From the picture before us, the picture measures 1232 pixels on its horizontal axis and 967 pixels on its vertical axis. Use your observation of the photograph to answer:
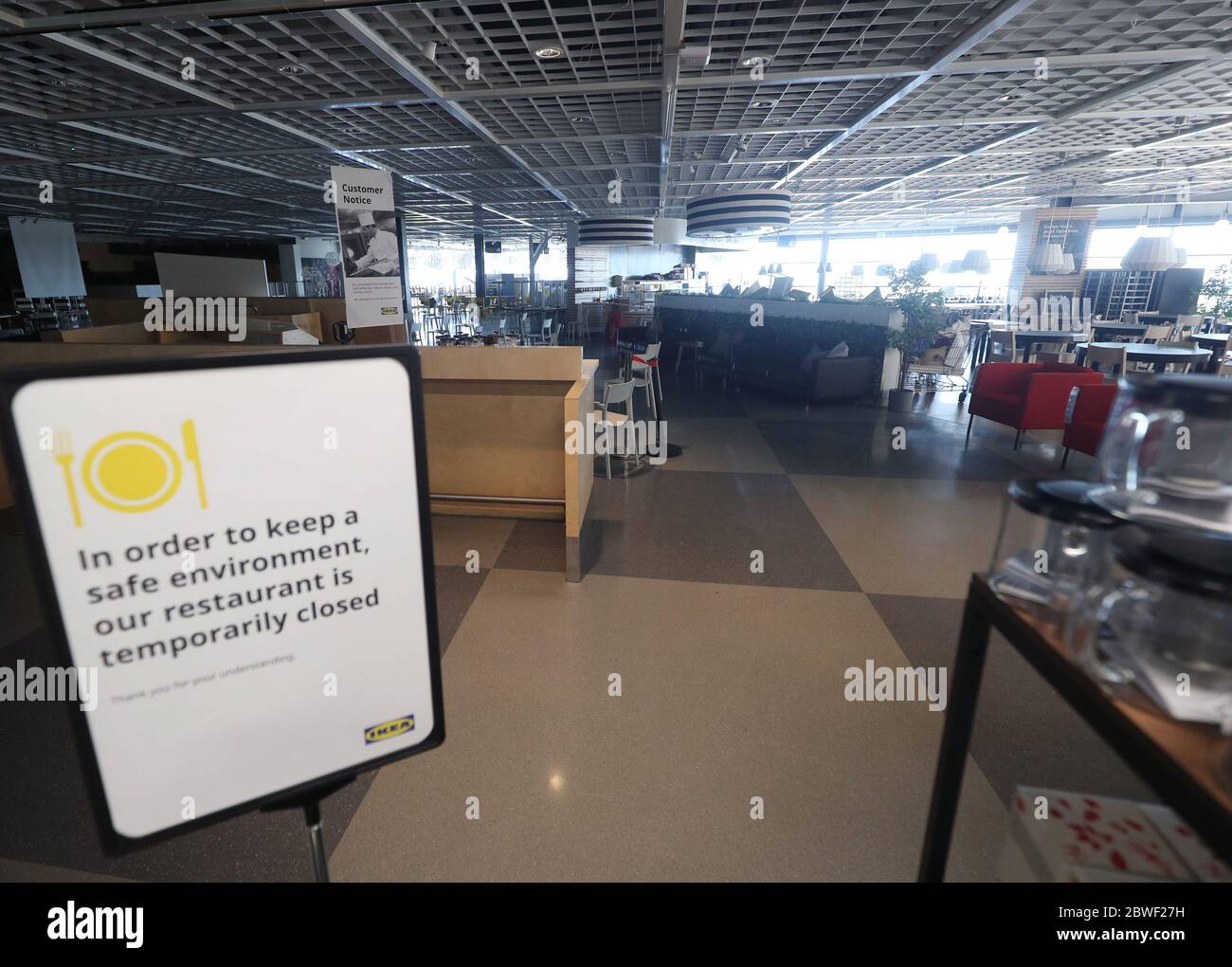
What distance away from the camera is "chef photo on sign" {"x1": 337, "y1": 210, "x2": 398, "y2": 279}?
4648 millimetres

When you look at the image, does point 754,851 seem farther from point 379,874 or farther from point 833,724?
point 379,874

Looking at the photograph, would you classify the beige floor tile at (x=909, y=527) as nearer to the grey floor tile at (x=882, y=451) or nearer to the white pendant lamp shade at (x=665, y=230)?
the grey floor tile at (x=882, y=451)

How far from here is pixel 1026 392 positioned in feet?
17.9

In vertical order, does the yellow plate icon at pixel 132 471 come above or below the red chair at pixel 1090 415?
above

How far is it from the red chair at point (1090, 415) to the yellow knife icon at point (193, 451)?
228 inches

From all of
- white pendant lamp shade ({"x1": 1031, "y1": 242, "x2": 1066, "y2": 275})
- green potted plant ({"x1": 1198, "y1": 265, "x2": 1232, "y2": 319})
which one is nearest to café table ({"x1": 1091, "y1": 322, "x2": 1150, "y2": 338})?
white pendant lamp shade ({"x1": 1031, "y1": 242, "x2": 1066, "y2": 275})

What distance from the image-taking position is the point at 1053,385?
5.38 meters

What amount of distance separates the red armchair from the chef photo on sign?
5673mm

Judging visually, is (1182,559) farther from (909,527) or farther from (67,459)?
(909,527)

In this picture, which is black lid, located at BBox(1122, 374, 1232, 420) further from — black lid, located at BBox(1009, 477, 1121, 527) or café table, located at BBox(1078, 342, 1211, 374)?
café table, located at BBox(1078, 342, 1211, 374)

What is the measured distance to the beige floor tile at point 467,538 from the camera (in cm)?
366

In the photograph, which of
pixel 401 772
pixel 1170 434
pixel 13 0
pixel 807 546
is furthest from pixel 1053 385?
pixel 13 0

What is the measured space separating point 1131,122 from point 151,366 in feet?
34.4

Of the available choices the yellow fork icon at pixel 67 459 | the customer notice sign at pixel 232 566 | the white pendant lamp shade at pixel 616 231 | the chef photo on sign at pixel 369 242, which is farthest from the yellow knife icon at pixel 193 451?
the white pendant lamp shade at pixel 616 231
